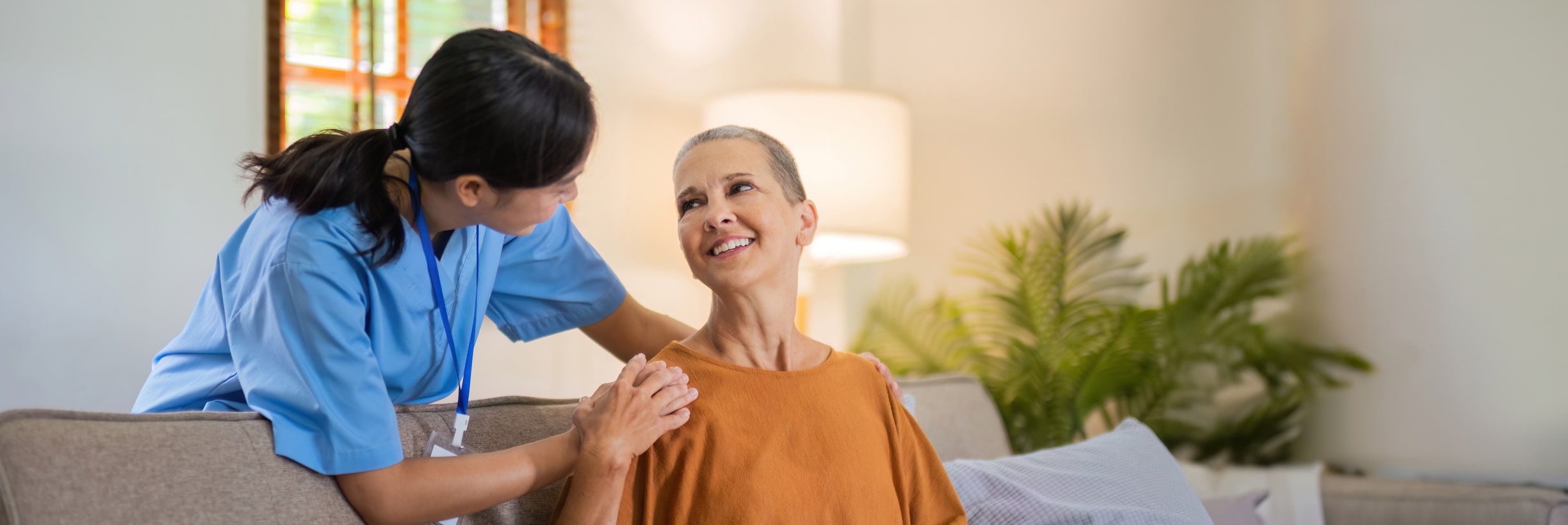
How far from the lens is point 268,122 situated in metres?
2.55

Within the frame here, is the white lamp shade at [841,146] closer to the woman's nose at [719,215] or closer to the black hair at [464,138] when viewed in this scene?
the woman's nose at [719,215]

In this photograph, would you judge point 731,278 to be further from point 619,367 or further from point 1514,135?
point 1514,135

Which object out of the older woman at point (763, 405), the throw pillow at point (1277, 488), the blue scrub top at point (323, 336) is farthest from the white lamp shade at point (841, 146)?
the blue scrub top at point (323, 336)

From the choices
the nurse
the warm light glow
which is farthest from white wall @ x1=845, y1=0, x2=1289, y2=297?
the nurse

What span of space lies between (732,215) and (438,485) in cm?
47

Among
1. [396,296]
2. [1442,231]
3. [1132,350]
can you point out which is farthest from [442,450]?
[1442,231]

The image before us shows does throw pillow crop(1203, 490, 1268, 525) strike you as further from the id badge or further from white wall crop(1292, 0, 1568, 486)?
the id badge

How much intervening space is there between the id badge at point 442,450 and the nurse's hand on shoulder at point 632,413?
0.16 m

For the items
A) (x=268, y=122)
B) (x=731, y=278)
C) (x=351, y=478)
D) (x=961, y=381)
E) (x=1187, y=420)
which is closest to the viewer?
(x=351, y=478)

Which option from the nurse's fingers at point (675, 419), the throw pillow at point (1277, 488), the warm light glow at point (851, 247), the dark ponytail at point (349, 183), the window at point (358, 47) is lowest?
the throw pillow at point (1277, 488)

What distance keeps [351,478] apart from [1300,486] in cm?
190

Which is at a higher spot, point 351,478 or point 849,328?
point 351,478

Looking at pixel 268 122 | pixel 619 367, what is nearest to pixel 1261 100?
pixel 619 367

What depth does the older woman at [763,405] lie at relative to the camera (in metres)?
1.20
